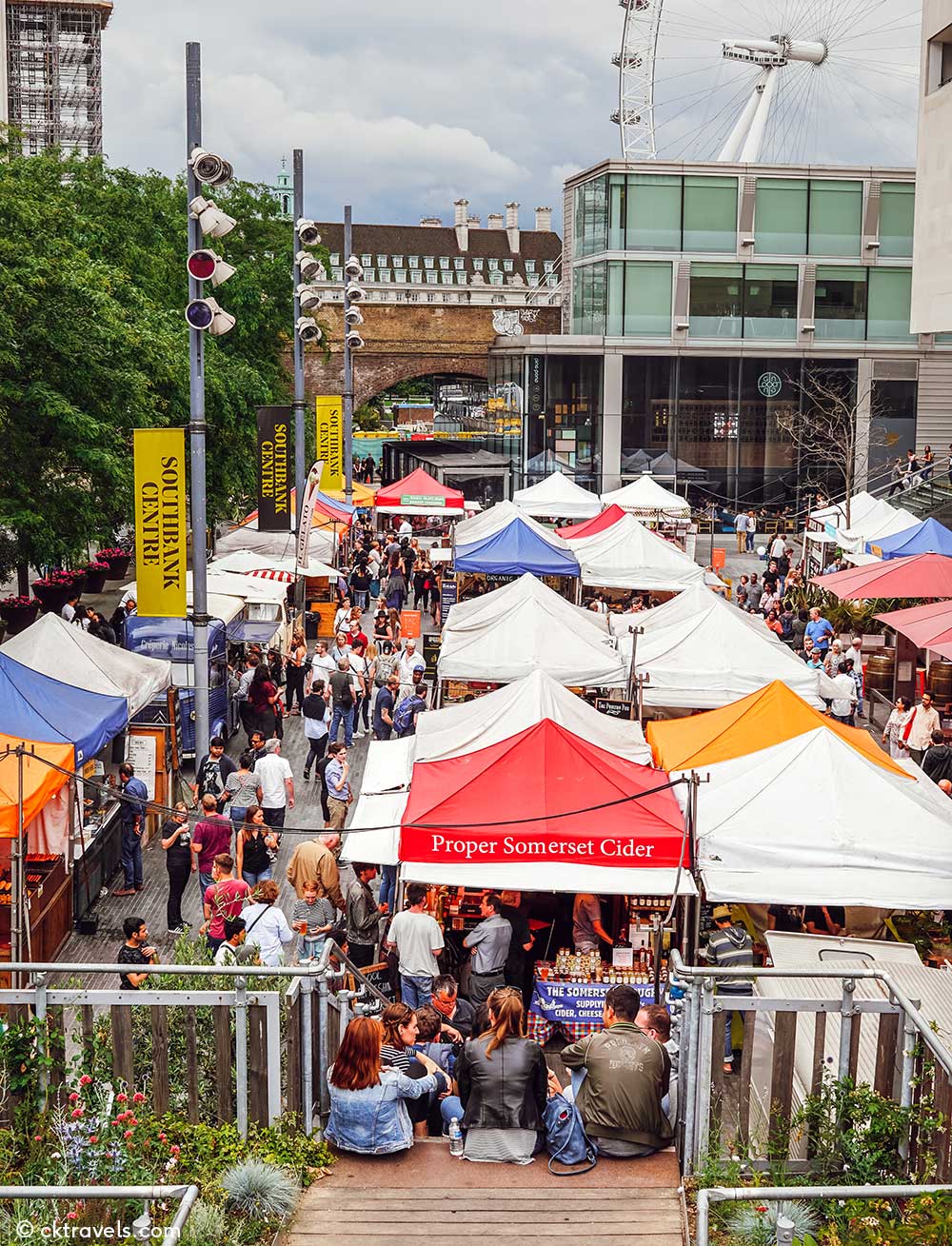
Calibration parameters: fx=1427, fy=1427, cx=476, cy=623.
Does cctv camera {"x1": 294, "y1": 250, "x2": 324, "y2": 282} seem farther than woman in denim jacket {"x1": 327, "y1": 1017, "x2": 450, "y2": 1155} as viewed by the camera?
Yes

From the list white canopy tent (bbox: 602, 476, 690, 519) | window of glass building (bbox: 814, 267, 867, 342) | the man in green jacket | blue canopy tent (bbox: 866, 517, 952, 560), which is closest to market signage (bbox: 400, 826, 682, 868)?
the man in green jacket

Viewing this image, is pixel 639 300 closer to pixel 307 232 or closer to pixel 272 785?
pixel 307 232

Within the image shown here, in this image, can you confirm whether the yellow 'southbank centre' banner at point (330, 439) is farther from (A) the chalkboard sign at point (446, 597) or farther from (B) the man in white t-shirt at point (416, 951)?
(B) the man in white t-shirt at point (416, 951)

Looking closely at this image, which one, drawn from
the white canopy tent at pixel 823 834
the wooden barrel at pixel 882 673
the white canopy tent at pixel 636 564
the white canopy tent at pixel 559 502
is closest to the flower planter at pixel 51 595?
the white canopy tent at pixel 636 564

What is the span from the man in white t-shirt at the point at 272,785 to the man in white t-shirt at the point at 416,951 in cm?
412

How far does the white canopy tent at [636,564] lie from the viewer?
2359 cm

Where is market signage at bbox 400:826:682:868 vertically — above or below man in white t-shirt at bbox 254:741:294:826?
above

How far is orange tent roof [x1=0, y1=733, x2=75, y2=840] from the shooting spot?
10.8 m

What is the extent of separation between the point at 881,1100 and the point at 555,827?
154 inches

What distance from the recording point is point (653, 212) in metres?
45.7

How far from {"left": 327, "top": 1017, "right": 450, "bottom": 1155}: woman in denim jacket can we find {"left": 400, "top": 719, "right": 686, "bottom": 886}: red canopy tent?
304 cm

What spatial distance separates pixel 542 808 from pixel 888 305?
40.4 meters

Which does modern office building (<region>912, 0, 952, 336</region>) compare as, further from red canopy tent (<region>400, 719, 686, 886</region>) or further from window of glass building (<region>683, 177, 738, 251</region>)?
red canopy tent (<region>400, 719, 686, 886</region>)
